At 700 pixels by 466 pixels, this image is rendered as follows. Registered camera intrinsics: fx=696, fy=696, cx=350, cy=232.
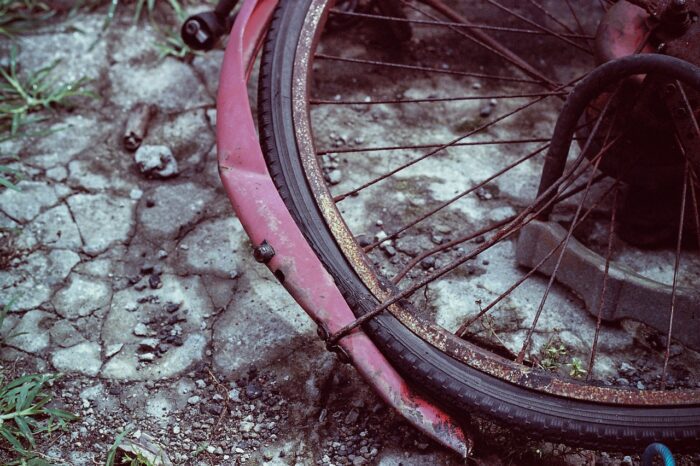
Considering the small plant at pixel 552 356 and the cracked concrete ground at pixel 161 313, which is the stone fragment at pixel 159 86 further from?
the small plant at pixel 552 356

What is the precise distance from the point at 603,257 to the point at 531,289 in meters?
0.28

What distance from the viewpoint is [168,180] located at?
2721mm

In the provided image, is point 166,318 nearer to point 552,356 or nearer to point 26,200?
point 26,200

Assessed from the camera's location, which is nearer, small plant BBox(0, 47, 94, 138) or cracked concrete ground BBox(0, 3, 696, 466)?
cracked concrete ground BBox(0, 3, 696, 466)

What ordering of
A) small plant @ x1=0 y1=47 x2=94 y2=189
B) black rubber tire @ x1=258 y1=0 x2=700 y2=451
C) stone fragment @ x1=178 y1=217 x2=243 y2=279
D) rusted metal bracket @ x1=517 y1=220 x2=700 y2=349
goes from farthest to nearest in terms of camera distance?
small plant @ x1=0 y1=47 x2=94 y2=189, stone fragment @ x1=178 y1=217 x2=243 y2=279, rusted metal bracket @ x1=517 y1=220 x2=700 y2=349, black rubber tire @ x1=258 y1=0 x2=700 y2=451

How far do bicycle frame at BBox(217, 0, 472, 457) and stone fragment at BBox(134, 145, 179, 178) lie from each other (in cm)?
67

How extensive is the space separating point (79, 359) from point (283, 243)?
0.77 meters

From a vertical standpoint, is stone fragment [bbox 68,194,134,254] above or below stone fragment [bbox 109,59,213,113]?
below

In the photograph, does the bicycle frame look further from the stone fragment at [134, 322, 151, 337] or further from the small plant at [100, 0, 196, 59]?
the small plant at [100, 0, 196, 59]

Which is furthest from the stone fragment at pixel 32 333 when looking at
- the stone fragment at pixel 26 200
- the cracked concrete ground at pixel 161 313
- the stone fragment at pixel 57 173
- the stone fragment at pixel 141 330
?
the stone fragment at pixel 57 173

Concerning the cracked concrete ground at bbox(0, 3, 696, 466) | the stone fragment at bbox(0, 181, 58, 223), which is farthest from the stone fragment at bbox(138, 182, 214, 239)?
the stone fragment at bbox(0, 181, 58, 223)

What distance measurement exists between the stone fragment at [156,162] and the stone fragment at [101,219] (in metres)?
0.15

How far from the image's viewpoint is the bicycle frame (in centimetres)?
186

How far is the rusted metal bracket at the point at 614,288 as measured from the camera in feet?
7.28
